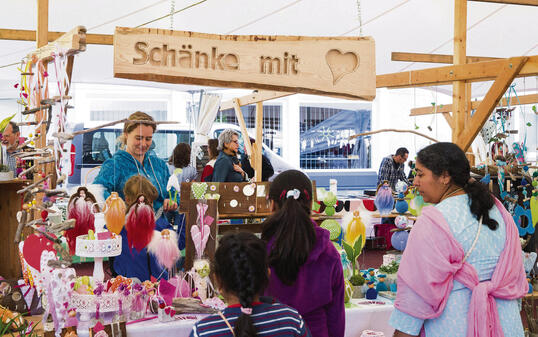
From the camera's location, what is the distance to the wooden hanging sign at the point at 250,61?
6.83ft

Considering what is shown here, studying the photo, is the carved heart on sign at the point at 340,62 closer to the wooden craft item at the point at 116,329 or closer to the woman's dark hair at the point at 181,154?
the wooden craft item at the point at 116,329

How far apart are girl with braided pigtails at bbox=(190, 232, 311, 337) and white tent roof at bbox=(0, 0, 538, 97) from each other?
4015 millimetres

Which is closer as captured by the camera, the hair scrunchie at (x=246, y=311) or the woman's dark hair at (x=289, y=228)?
the hair scrunchie at (x=246, y=311)

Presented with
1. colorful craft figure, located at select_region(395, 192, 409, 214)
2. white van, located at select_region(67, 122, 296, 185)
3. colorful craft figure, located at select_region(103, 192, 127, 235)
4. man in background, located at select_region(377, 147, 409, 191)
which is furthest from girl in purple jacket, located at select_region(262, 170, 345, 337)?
white van, located at select_region(67, 122, 296, 185)

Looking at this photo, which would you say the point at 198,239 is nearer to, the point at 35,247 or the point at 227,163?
the point at 35,247

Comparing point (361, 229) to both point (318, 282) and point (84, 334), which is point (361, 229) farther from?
point (84, 334)

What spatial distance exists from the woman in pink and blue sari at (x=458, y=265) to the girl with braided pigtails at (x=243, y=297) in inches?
18.6

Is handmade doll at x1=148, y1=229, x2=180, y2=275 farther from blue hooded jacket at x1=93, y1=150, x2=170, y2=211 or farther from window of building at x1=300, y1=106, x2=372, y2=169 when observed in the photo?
window of building at x1=300, y1=106, x2=372, y2=169

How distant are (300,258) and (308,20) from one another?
4228 mm

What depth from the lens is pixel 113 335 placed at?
84.0 inches

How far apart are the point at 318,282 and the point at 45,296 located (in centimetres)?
113

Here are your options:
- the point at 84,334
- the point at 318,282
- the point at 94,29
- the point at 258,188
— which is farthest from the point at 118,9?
the point at 318,282

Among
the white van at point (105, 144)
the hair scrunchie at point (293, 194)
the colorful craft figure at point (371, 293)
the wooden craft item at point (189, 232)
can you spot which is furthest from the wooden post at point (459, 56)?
the white van at point (105, 144)

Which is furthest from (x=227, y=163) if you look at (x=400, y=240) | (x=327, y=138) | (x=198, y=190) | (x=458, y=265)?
(x=327, y=138)
